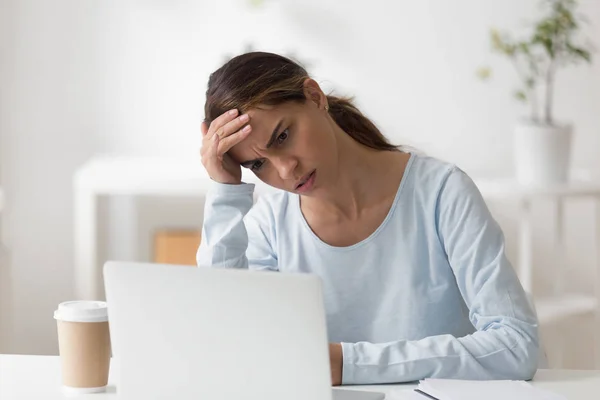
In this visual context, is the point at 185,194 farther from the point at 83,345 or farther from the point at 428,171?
the point at 83,345

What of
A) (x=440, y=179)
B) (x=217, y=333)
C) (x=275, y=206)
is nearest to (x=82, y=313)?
(x=217, y=333)

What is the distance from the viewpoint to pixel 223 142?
5.13ft

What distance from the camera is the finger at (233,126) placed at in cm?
153

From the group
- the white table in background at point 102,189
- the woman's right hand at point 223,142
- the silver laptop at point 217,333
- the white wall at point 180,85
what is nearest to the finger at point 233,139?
the woman's right hand at point 223,142

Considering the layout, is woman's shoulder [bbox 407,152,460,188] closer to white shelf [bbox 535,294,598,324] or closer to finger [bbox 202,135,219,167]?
finger [bbox 202,135,219,167]

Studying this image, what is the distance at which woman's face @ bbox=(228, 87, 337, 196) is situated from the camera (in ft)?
5.07

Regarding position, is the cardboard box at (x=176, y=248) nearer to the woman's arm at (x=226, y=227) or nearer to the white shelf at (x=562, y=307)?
the white shelf at (x=562, y=307)

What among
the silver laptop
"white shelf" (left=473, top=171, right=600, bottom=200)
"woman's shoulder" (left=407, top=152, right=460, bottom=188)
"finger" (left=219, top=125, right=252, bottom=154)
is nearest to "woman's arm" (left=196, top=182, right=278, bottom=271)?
"finger" (left=219, top=125, right=252, bottom=154)

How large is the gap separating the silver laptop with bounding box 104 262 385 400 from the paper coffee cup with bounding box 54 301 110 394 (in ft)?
0.44

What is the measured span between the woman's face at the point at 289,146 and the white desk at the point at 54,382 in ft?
1.20

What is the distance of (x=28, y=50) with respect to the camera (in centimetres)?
341

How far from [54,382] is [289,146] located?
494 mm

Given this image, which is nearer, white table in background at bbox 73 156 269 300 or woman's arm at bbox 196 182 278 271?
woman's arm at bbox 196 182 278 271

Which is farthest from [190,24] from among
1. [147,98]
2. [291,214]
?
[291,214]
